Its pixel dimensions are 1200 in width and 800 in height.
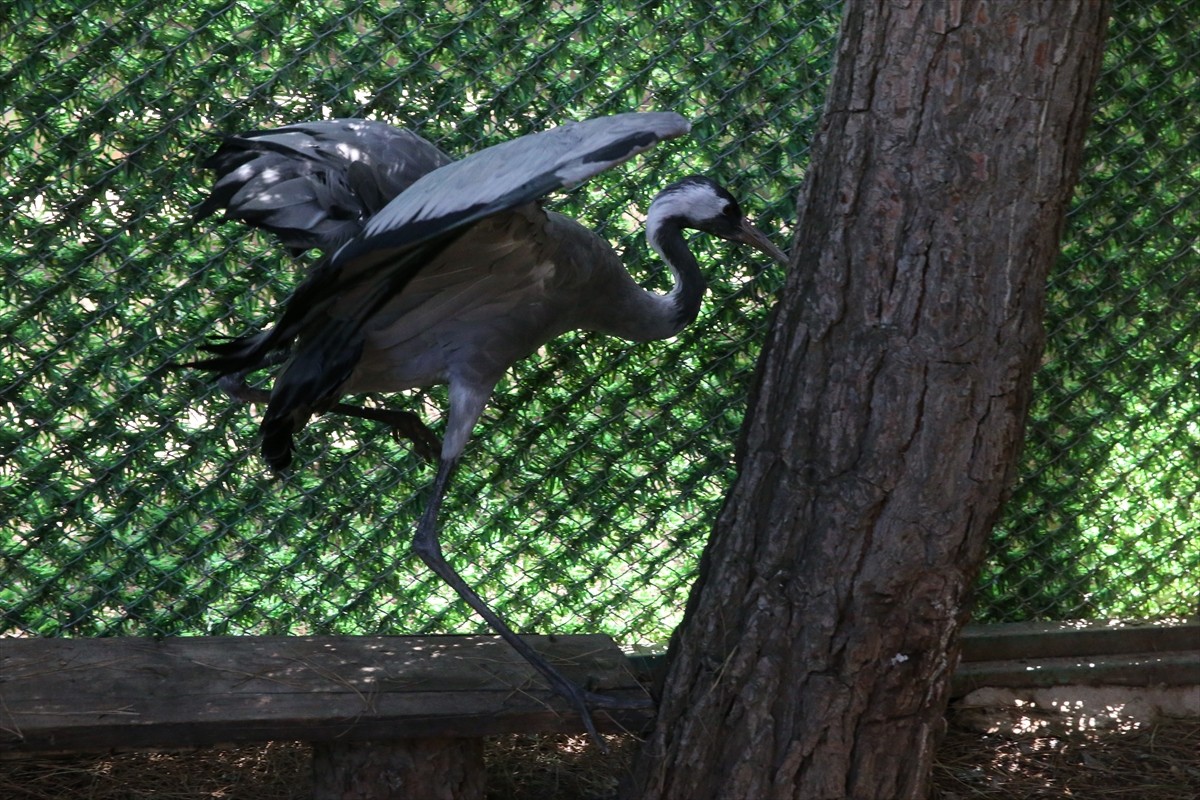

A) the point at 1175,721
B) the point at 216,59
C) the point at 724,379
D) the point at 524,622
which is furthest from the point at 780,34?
the point at 1175,721

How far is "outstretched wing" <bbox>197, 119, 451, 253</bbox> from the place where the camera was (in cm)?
286

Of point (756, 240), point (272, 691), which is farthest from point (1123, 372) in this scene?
point (272, 691)

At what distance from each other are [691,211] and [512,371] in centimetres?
71

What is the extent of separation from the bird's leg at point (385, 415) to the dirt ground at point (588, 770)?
0.86 m

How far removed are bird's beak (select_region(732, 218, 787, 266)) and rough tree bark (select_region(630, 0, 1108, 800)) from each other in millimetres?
897

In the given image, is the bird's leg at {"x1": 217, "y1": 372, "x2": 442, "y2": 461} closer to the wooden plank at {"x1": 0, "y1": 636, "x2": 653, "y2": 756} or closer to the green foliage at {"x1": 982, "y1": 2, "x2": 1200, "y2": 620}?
the wooden plank at {"x1": 0, "y1": 636, "x2": 653, "y2": 756}

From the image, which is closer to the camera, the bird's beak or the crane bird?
the crane bird

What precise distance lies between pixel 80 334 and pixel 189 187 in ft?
1.52

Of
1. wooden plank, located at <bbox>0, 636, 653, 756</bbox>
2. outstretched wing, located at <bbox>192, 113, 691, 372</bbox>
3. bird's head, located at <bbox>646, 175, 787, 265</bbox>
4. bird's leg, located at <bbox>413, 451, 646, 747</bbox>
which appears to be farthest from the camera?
bird's head, located at <bbox>646, 175, 787, 265</bbox>

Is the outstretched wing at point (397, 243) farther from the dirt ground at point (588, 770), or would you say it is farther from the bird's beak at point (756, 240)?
the bird's beak at point (756, 240)

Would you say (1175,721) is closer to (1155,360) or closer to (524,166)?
(1155,360)

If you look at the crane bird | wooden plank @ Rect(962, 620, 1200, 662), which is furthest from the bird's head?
wooden plank @ Rect(962, 620, 1200, 662)

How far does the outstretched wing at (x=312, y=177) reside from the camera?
2859 mm

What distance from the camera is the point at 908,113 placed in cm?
235
